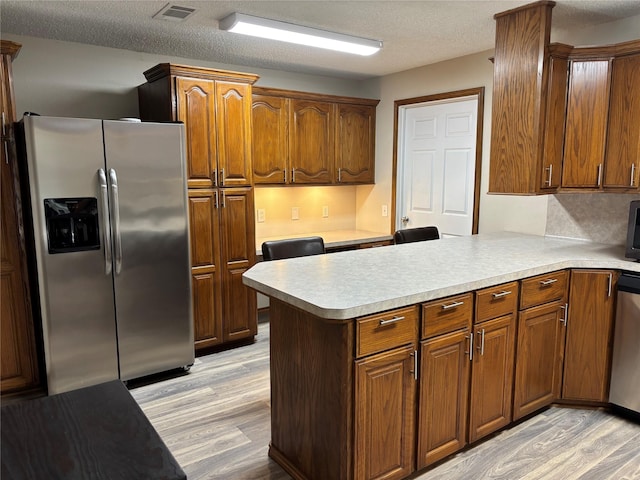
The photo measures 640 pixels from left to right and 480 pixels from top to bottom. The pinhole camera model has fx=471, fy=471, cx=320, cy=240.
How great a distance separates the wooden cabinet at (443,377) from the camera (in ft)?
6.84

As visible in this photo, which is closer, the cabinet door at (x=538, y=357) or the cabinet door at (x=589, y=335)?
the cabinet door at (x=538, y=357)

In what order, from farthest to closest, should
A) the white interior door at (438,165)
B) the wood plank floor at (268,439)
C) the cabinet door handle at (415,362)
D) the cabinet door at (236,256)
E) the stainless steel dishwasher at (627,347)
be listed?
the white interior door at (438,165) < the cabinet door at (236,256) < the stainless steel dishwasher at (627,347) < the wood plank floor at (268,439) < the cabinet door handle at (415,362)

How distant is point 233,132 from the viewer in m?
3.62

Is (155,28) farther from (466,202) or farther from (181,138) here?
(466,202)

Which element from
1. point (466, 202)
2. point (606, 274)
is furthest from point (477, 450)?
point (466, 202)

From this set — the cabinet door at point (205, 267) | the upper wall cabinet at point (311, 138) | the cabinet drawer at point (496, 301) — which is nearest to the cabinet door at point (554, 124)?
the cabinet drawer at point (496, 301)

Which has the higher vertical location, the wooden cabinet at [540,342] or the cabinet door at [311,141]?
the cabinet door at [311,141]

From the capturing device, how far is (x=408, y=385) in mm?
2031

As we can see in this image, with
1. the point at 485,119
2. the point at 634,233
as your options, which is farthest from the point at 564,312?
the point at 485,119

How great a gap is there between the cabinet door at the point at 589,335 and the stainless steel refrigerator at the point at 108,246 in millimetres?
2470

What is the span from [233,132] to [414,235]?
1.59 meters

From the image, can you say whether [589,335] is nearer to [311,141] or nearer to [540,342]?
[540,342]

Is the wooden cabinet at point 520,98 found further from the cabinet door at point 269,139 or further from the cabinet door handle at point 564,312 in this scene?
the cabinet door at point 269,139

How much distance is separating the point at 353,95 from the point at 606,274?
3227 mm
